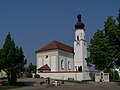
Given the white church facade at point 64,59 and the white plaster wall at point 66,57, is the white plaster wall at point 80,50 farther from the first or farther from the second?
the white plaster wall at point 66,57

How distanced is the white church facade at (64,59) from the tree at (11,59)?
2740 centimetres

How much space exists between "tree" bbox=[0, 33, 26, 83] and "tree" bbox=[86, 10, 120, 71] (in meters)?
12.0

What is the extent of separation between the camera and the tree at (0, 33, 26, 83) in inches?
1793

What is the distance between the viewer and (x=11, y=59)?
4584cm

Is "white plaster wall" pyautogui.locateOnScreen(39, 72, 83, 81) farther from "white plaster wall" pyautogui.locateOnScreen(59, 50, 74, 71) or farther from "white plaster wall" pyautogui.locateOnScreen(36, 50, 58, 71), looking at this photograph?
"white plaster wall" pyautogui.locateOnScreen(59, 50, 74, 71)

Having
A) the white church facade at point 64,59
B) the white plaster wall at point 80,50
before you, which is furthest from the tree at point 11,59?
the white plaster wall at point 80,50

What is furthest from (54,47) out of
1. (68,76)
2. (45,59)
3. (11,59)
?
(11,59)

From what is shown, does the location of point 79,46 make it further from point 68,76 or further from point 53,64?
point 68,76

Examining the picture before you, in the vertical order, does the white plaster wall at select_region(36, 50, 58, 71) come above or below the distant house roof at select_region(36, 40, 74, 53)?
below

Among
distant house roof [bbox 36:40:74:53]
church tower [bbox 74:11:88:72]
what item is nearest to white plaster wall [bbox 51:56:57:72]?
distant house roof [bbox 36:40:74:53]

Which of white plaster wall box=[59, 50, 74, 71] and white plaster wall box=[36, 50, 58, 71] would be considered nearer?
white plaster wall box=[36, 50, 58, 71]

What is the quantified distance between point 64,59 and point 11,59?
36.9 metres

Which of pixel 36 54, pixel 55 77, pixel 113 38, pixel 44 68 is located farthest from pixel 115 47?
pixel 36 54

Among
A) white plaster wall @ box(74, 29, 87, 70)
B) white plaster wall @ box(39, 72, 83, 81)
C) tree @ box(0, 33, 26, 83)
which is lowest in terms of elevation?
white plaster wall @ box(39, 72, 83, 81)
